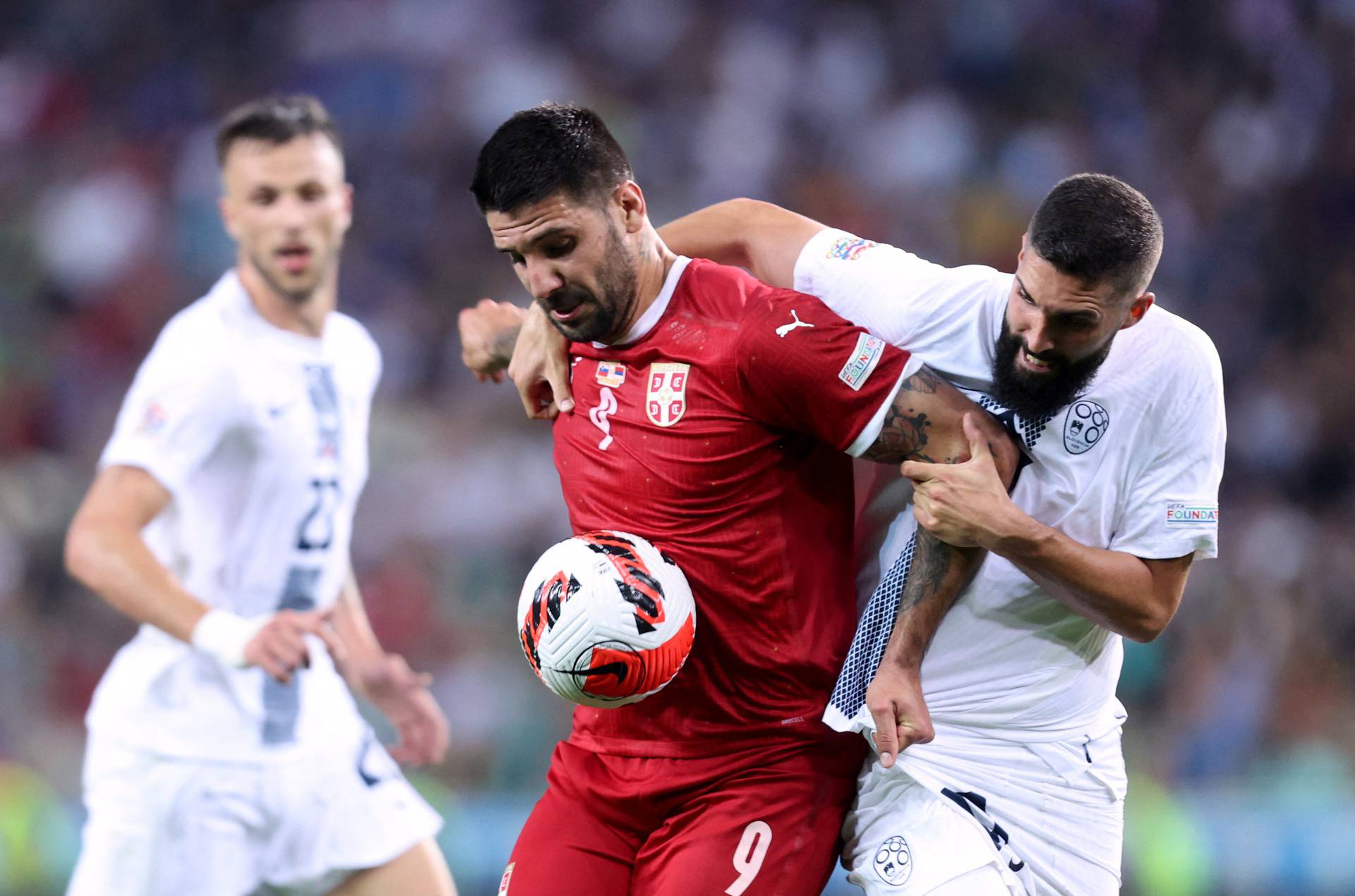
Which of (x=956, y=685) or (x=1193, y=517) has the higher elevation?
(x=1193, y=517)

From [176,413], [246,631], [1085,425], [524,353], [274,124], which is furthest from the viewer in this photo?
[274,124]

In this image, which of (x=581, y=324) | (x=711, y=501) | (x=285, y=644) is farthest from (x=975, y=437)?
(x=285, y=644)

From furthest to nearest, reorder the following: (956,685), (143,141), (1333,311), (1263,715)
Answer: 1. (1333,311)
2. (143,141)
3. (1263,715)
4. (956,685)

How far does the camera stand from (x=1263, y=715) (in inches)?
307

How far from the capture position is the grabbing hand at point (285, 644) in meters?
3.89

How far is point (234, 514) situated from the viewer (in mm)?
4414

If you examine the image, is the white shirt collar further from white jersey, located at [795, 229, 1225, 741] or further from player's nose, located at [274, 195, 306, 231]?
player's nose, located at [274, 195, 306, 231]

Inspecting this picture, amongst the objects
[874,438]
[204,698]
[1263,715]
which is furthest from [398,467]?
[874,438]

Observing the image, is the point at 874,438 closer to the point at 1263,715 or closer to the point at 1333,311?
the point at 1263,715

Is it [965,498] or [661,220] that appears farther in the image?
[661,220]

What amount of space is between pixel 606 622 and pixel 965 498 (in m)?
0.77

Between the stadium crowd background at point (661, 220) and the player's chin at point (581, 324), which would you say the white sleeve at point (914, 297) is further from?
the stadium crowd background at point (661, 220)

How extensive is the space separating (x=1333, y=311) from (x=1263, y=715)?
3.50m

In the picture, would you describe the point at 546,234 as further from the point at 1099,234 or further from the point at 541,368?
the point at 1099,234
